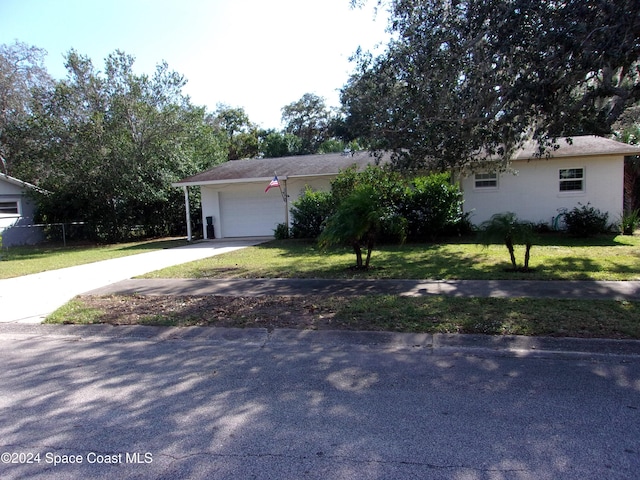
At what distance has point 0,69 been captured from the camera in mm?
30547

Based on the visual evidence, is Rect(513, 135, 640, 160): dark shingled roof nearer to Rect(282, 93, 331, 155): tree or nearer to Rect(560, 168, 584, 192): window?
Rect(560, 168, 584, 192): window

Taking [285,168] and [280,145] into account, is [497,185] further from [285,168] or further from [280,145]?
[280,145]

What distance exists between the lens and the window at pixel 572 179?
1678 cm

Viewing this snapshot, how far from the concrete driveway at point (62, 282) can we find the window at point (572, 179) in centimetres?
1368

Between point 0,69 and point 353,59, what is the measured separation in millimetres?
32533

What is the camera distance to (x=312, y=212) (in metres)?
16.5

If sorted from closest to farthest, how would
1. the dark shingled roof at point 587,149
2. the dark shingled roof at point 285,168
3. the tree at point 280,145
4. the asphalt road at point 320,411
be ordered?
the asphalt road at point 320,411 < the dark shingled roof at point 587,149 < the dark shingled roof at point 285,168 < the tree at point 280,145

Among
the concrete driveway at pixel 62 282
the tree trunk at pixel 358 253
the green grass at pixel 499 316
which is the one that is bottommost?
the green grass at pixel 499 316

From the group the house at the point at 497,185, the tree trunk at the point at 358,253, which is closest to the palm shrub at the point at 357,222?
the tree trunk at the point at 358,253

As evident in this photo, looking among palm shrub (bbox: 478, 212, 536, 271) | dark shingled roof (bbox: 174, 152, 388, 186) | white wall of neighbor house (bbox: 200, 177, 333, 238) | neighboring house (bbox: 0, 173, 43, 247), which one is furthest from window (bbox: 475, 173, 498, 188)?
neighboring house (bbox: 0, 173, 43, 247)

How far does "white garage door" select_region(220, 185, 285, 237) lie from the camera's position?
20734 millimetres

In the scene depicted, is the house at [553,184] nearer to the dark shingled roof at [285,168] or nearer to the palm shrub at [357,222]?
the dark shingled roof at [285,168]

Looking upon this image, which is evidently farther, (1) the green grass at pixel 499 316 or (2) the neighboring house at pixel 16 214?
(2) the neighboring house at pixel 16 214

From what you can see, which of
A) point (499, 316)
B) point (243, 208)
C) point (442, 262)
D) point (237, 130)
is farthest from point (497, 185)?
point (237, 130)
